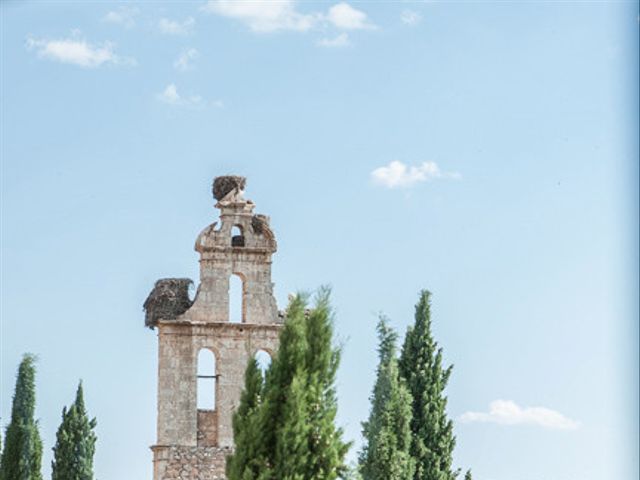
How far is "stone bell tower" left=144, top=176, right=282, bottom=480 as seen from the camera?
35.6 metres


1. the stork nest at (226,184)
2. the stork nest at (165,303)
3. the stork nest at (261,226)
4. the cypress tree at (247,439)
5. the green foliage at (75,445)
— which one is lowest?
the cypress tree at (247,439)

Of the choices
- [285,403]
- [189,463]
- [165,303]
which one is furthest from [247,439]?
[165,303]

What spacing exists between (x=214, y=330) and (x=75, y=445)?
27.3ft

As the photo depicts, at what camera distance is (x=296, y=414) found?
87.2 feet

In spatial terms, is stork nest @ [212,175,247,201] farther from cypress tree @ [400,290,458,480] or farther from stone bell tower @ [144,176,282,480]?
cypress tree @ [400,290,458,480]

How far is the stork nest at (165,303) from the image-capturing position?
119 ft

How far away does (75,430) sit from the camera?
4284 centimetres

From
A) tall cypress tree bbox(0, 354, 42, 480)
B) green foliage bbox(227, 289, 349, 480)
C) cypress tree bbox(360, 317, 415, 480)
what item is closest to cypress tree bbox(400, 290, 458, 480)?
cypress tree bbox(360, 317, 415, 480)

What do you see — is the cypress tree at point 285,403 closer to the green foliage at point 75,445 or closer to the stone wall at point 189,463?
the stone wall at point 189,463

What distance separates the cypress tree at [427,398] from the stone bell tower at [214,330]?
299 centimetres

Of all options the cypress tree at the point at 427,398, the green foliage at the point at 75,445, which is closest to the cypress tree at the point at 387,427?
the cypress tree at the point at 427,398

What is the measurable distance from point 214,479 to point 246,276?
453cm

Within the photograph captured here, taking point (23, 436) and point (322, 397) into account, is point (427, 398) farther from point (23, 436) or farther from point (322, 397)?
point (23, 436)

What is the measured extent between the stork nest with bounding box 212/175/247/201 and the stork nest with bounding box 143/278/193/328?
7.29ft
